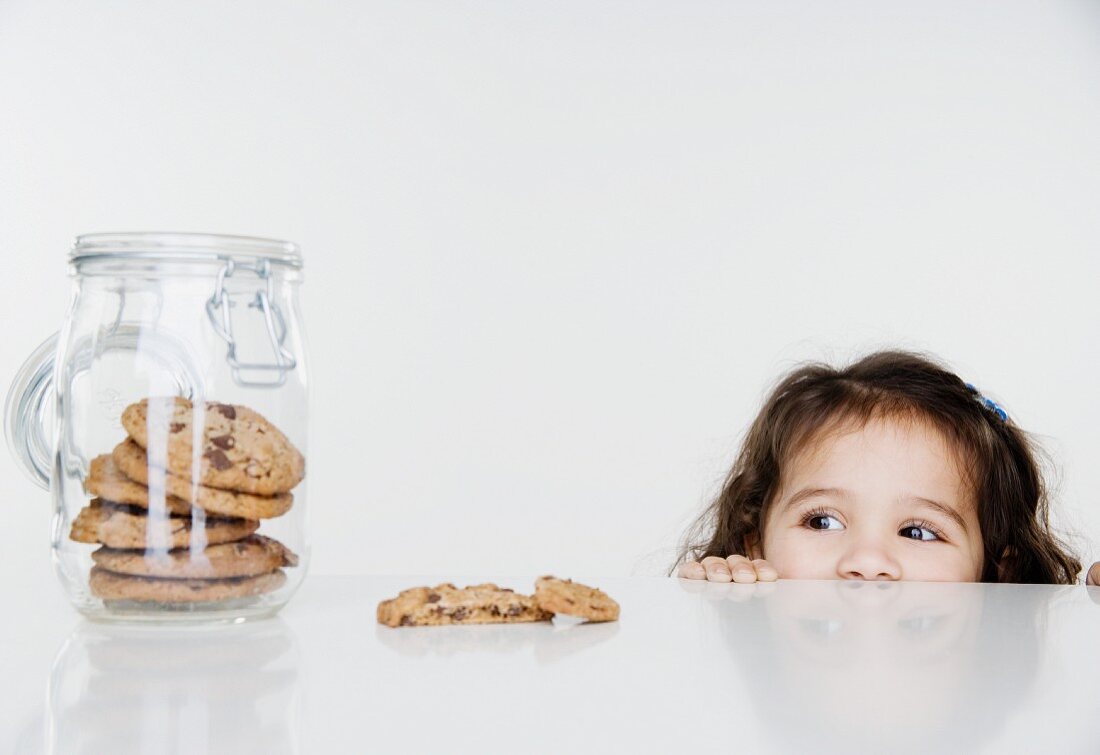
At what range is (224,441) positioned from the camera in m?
0.62

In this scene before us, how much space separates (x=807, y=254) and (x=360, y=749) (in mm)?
3345

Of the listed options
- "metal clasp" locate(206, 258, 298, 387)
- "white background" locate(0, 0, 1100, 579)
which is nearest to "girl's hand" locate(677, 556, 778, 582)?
"metal clasp" locate(206, 258, 298, 387)

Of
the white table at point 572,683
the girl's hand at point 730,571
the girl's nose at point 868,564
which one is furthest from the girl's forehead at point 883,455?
the white table at point 572,683

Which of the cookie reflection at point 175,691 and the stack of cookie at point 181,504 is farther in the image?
the stack of cookie at point 181,504

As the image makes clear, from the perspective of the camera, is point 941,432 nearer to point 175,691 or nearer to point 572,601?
point 572,601

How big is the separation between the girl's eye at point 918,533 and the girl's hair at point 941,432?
118mm

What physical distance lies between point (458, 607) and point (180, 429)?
0.56 ft

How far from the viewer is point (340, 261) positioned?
3.63 meters

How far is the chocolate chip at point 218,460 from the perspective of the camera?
2.03 ft

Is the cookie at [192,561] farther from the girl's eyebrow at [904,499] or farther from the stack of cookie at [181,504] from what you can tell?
the girl's eyebrow at [904,499]

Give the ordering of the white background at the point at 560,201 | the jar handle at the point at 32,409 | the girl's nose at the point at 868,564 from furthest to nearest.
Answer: the white background at the point at 560,201
the girl's nose at the point at 868,564
the jar handle at the point at 32,409

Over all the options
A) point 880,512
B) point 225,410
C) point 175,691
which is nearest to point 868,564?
point 880,512

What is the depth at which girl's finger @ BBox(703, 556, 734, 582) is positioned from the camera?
1.00 meters

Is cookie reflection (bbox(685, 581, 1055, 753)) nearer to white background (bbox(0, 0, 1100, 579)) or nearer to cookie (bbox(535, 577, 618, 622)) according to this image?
cookie (bbox(535, 577, 618, 622))
